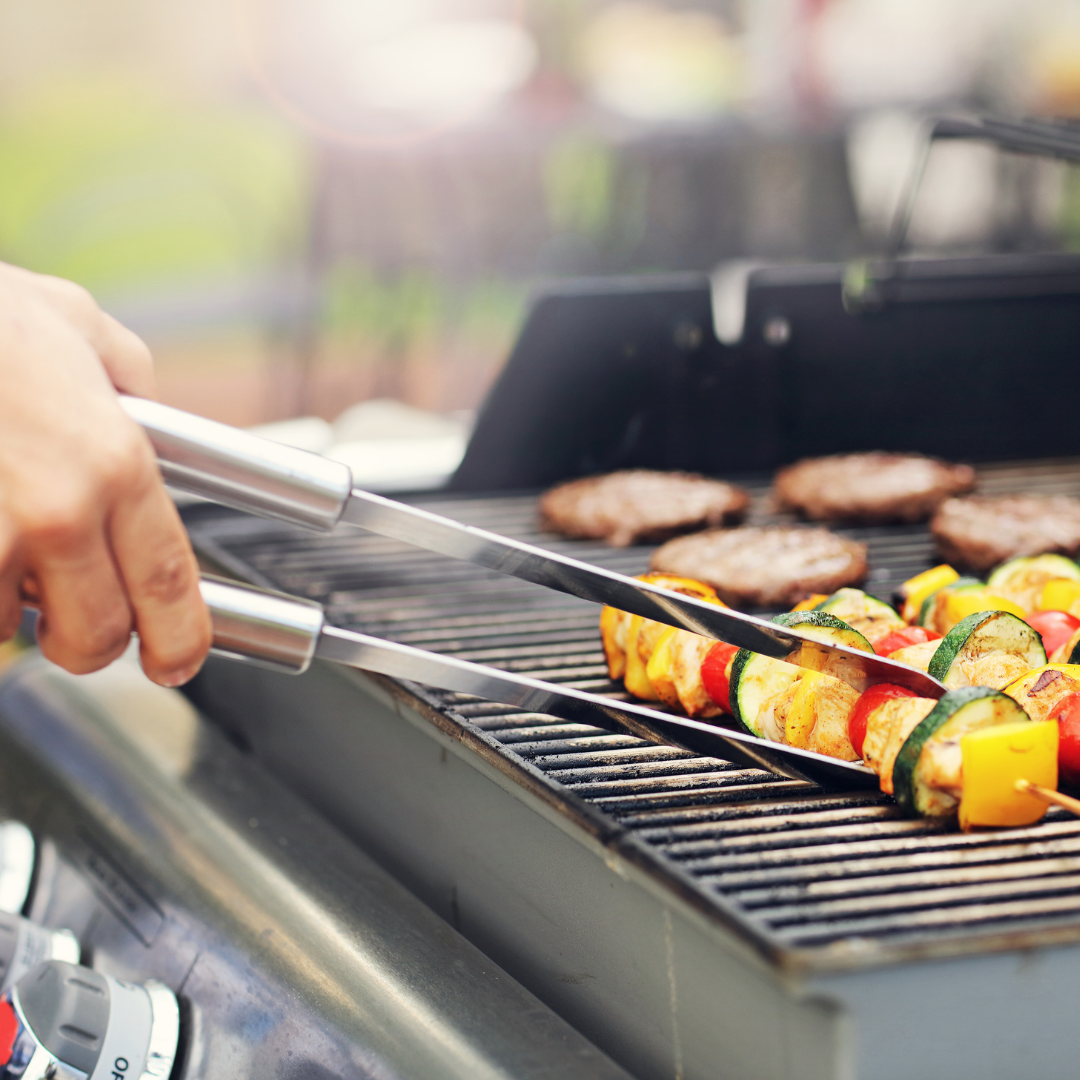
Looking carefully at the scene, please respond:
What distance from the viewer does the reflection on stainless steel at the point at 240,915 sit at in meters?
1.31

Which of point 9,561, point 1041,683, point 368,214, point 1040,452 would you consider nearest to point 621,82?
point 368,214

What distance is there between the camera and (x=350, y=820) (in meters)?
1.90

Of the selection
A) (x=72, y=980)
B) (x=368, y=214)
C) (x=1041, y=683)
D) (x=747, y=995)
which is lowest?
(x=72, y=980)

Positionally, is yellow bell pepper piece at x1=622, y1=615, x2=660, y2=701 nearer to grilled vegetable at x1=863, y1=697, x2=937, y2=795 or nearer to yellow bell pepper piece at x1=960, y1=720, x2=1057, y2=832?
grilled vegetable at x1=863, y1=697, x2=937, y2=795

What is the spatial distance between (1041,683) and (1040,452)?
5.32 ft

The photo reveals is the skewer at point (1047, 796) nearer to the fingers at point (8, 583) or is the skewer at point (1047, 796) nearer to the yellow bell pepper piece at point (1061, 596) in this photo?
the yellow bell pepper piece at point (1061, 596)

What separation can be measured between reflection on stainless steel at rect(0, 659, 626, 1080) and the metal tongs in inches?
14.1

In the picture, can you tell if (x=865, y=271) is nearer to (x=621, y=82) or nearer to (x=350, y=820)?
(x=350, y=820)

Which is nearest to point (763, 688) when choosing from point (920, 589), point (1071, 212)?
point (920, 589)

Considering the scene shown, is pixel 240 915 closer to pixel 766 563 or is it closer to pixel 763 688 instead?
pixel 763 688

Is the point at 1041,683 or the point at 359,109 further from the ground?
the point at 359,109

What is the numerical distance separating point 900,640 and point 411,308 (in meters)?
7.09

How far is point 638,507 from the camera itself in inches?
96.2

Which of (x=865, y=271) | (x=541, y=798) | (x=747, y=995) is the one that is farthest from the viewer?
(x=865, y=271)
